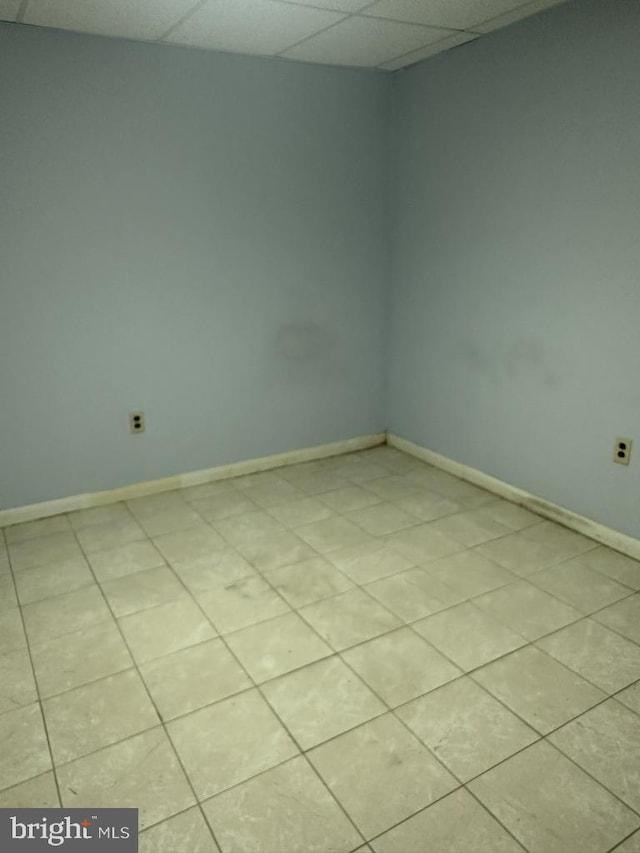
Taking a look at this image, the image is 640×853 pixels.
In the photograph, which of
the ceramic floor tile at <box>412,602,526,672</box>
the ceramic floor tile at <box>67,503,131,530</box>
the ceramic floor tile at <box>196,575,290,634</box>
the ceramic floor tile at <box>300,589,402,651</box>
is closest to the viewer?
the ceramic floor tile at <box>412,602,526,672</box>

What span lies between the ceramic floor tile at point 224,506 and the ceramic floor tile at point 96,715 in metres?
1.29

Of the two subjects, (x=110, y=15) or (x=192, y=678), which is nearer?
(x=192, y=678)

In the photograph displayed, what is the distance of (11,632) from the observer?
239 centimetres

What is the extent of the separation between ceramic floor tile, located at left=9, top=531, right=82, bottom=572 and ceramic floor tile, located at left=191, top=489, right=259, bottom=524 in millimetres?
A: 674

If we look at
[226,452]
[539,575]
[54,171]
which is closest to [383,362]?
[226,452]

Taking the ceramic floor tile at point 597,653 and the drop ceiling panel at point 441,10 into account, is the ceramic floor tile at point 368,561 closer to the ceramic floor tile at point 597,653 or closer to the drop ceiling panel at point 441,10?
the ceramic floor tile at point 597,653

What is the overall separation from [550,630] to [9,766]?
1853mm

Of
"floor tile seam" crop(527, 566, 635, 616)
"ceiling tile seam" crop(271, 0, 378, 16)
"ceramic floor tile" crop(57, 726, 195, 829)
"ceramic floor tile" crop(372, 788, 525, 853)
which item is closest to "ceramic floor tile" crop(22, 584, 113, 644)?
"ceramic floor tile" crop(57, 726, 195, 829)

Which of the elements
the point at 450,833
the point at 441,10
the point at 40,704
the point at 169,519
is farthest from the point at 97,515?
the point at 441,10

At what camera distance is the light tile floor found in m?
1.64

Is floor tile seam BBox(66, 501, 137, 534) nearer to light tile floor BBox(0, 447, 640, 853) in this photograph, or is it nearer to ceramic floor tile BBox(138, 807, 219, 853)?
light tile floor BBox(0, 447, 640, 853)

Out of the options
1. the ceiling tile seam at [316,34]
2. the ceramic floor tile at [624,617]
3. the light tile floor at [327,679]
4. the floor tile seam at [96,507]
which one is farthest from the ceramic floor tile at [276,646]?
the ceiling tile seam at [316,34]

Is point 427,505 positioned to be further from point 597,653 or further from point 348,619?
point 597,653

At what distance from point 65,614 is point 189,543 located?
710 mm
